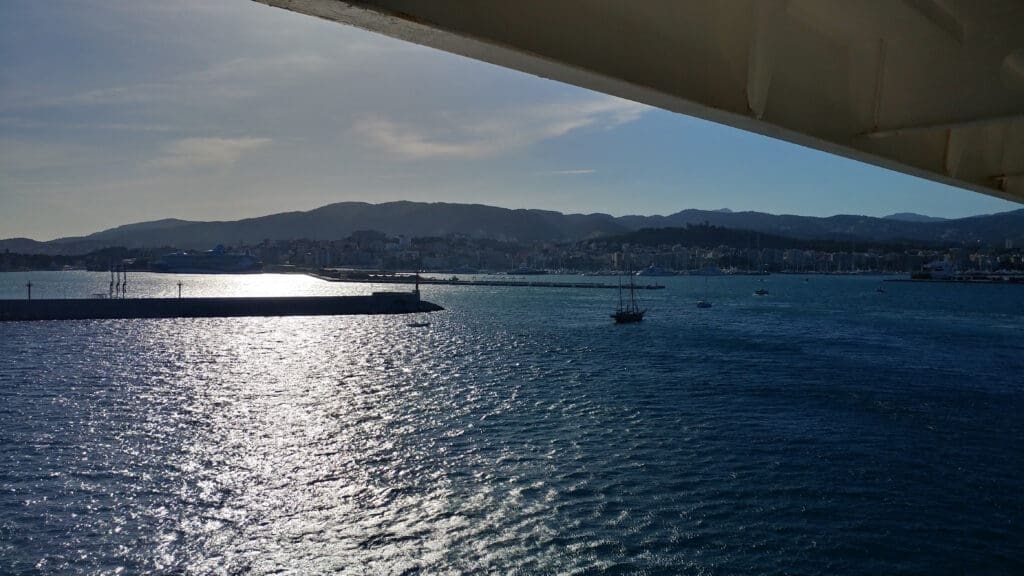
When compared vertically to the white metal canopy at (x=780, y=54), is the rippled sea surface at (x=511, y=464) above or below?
below

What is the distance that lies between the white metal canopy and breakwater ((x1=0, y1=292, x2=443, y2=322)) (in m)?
82.5

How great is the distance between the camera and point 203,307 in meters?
78.8

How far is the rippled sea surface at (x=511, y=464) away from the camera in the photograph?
1494 cm

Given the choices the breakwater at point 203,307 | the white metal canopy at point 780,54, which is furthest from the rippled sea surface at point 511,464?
the breakwater at point 203,307

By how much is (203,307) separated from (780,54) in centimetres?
8424

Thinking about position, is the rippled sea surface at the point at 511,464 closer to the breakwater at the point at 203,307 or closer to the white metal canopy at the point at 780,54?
the white metal canopy at the point at 780,54

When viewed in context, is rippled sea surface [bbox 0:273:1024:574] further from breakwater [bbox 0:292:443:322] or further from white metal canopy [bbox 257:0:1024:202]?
breakwater [bbox 0:292:443:322]

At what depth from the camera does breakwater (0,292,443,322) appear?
69812mm

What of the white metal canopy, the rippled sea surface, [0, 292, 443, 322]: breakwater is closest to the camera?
the white metal canopy

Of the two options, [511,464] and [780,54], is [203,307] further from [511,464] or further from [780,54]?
[780,54]

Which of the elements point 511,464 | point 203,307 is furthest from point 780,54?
point 203,307

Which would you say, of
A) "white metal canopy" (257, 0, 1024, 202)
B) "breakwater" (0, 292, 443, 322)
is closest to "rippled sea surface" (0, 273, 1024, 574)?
"white metal canopy" (257, 0, 1024, 202)

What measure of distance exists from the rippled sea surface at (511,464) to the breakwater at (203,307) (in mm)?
26996

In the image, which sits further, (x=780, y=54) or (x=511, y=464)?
(x=511, y=464)
